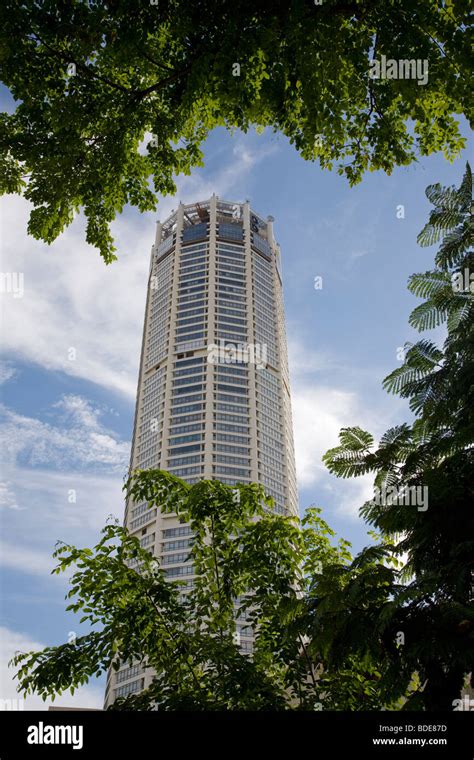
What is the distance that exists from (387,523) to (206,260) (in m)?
142

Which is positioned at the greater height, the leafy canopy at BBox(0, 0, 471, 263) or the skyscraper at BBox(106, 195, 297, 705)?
the skyscraper at BBox(106, 195, 297, 705)

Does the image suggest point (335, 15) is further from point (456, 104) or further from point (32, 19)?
point (32, 19)

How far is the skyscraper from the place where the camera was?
11738cm

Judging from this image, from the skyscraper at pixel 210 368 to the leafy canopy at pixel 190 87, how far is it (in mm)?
101590

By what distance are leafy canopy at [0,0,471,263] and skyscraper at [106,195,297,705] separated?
333 ft

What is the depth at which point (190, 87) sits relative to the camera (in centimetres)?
529

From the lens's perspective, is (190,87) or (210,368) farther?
(210,368)

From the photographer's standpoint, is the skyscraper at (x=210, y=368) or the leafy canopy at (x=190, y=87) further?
the skyscraper at (x=210, y=368)

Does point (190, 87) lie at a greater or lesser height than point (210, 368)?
lesser

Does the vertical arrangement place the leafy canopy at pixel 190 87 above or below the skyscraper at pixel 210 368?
below

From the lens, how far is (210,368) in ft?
422

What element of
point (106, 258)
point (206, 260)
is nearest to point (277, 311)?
point (206, 260)

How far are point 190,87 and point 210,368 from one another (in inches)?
4856

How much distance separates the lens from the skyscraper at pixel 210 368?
117m
